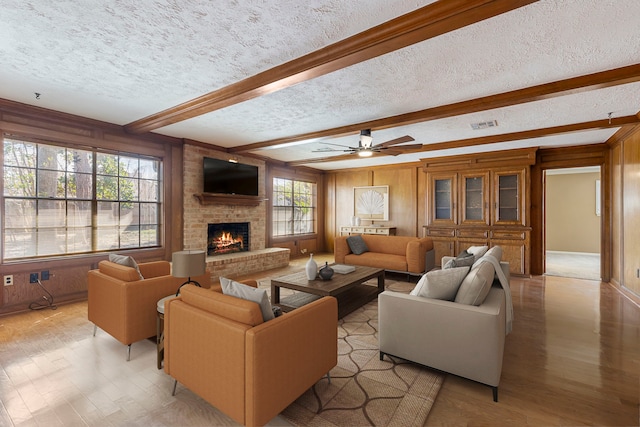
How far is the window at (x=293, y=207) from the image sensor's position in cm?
764

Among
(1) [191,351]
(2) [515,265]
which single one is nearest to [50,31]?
(1) [191,351]

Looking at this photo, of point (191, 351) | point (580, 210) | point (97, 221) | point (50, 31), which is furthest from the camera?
point (580, 210)

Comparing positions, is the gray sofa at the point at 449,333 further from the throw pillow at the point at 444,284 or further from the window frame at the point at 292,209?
the window frame at the point at 292,209

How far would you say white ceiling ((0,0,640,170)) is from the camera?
1882mm

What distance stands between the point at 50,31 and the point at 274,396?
9.59 feet

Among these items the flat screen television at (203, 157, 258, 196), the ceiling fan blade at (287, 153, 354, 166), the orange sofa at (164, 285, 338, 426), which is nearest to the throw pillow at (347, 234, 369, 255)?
the ceiling fan blade at (287, 153, 354, 166)

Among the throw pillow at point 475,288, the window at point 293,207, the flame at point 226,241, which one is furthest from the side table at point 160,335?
the window at point 293,207

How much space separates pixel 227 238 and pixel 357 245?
276cm

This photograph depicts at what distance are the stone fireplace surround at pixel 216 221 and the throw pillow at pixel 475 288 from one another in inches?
165

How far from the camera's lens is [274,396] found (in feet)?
5.42

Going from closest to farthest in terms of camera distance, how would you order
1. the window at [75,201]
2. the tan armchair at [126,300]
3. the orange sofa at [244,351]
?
the orange sofa at [244,351]
the tan armchair at [126,300]
the window at [75,201]

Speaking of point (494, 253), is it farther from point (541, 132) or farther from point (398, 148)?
point (541, 132)

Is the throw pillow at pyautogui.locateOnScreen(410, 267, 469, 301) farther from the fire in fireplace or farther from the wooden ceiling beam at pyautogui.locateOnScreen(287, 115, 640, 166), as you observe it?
the fire in fireplace

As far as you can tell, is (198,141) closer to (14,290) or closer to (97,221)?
(97,221)
